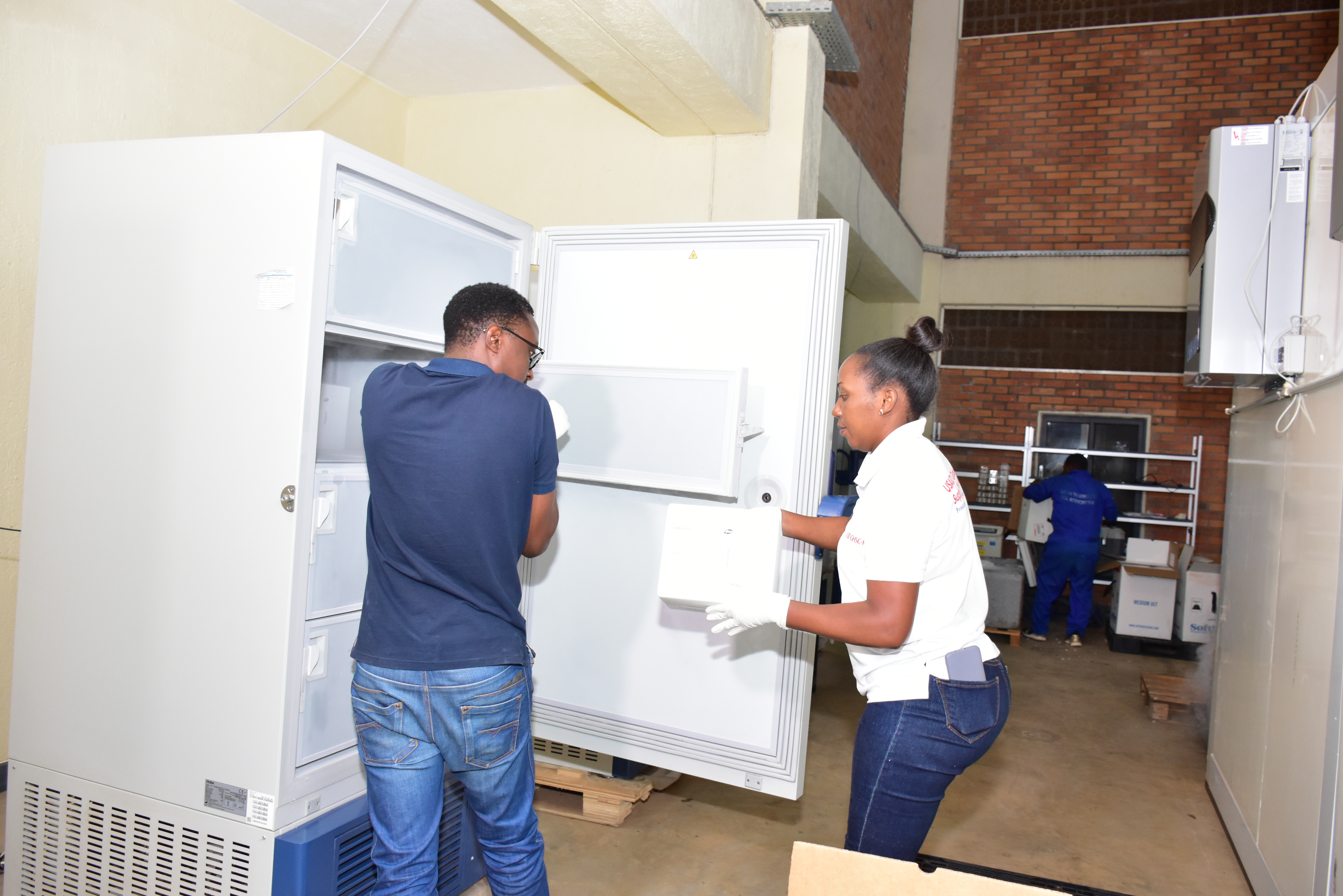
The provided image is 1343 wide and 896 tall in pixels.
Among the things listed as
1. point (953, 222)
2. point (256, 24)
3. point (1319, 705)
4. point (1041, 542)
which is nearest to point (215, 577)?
point (256, 24)

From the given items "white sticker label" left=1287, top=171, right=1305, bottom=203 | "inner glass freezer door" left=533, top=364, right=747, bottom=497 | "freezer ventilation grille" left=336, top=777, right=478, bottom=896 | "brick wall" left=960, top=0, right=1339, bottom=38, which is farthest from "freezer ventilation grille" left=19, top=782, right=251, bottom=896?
"brick wall" left=960, top=0, right=1339, bottom=38

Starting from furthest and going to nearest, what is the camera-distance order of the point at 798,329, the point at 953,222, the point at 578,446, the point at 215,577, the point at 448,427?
the point at 953,222
the point at 578,446
the point at 798,329
the point at 215,577
the point at 448,427

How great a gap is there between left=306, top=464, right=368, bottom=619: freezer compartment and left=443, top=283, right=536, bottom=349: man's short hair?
46 centimetres

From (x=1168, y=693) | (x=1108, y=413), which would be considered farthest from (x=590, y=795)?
(x=1108, y=413)

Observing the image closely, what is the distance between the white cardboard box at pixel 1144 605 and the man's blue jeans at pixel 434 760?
5741 millimetres

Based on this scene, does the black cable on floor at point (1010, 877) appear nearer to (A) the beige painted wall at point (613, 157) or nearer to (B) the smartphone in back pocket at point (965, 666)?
(B) the smartphone in back pocket at point (965, 666)

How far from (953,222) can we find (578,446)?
246 inches

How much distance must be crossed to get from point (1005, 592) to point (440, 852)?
512 cm

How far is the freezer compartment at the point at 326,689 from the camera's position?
192cm

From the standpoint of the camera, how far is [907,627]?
A: 144 centimetres

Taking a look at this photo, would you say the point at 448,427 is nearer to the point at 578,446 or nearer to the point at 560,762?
the point at 578,446

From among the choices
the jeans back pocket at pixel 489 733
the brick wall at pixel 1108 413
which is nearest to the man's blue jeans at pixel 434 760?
the jeans back pocket at pixel 489 733

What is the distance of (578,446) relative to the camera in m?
2.54

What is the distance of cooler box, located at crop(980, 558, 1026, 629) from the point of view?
6316mm
